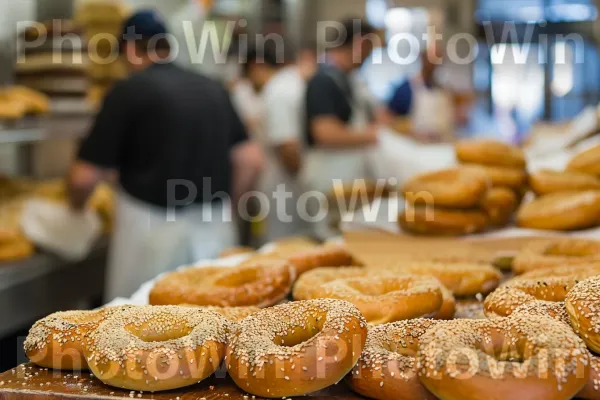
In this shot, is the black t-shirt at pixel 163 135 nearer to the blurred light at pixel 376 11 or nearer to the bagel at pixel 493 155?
the bagel at pixel 493 155

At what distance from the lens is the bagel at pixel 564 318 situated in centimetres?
113

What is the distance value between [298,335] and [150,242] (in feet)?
8.59

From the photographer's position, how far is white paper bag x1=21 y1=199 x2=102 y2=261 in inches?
142

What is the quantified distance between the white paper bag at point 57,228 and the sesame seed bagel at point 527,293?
271 cm

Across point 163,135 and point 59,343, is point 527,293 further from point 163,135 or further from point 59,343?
point 163,135

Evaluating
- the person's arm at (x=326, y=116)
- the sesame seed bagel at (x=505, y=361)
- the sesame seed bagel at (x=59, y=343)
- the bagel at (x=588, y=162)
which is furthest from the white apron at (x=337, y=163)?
the sesame seed bagel at (x=505, y=361)

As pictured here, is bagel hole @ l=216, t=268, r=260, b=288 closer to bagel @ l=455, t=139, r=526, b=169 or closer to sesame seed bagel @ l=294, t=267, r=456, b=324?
sesame seed bagel @ l=294, t=267, r=456, b=324

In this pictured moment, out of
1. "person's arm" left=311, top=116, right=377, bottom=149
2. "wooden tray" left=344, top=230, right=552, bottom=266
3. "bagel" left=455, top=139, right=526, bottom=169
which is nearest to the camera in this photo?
"wooden tray" left=344, top=230, right=552, bottom=266

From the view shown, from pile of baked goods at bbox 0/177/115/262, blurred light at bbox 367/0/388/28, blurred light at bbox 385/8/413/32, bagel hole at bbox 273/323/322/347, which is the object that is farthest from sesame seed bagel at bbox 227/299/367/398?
blurred light at bbox 367/0/388/28

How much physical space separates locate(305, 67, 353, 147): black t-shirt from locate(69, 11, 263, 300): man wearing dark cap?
58.1 inches

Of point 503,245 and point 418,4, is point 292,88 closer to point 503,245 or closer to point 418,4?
point 503,245

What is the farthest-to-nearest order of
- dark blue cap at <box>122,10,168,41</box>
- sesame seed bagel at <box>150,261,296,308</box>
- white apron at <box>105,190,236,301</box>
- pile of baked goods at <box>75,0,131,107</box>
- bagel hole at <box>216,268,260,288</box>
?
pile of baked goods at <box>75,0,131,107</box> → white apron at <box>105,190,236,301</box> → dark blue cap at <box>122,10,168,41</box> → bagel hole at <box>216,268,260,288</box> → sesame seed bagel at <box>150,261,296,308</box>

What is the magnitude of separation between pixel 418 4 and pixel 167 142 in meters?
7.85

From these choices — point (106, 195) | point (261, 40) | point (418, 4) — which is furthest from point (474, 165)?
point (418, 4)
